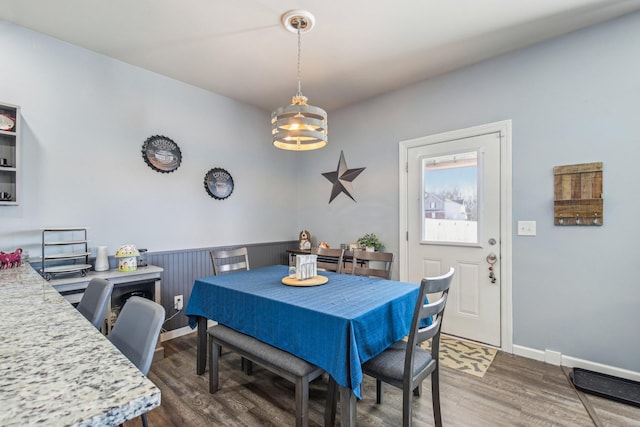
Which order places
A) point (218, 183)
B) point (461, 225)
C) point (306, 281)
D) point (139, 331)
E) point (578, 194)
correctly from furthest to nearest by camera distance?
point (218, 183), point (461, 225), point (578, 194), point (306, 281), point (139, 331)

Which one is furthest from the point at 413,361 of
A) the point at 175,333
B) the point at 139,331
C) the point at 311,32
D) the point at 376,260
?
the point at 175,333

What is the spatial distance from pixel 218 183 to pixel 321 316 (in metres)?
2.62

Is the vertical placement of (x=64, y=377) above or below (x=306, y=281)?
above

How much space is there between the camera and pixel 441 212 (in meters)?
3.21

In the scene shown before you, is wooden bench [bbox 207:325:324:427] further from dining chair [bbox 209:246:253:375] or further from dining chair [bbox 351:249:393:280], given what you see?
dining chair [bbox 351:249:393:280]

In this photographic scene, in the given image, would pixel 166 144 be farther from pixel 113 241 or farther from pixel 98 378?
pixel 98 378

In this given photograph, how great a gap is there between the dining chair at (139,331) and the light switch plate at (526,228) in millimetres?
2919

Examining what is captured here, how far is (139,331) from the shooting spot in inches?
44.3

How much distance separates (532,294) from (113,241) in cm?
392

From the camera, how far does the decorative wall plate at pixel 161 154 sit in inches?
121

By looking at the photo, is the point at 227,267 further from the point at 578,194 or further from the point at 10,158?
the point at 578,194

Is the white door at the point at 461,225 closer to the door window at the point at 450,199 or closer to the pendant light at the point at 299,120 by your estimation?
the door window at the point at 450,199

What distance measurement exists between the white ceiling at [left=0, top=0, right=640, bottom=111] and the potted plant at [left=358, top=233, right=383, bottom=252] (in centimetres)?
185

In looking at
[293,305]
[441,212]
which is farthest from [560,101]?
[293,305]
